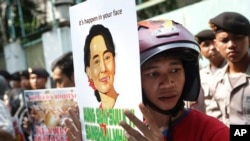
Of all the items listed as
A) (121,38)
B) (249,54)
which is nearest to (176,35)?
(121,38)

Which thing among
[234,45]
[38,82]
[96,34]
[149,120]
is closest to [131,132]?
[149,120]

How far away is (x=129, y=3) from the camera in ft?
4.71

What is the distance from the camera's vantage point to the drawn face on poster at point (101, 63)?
5.06ft

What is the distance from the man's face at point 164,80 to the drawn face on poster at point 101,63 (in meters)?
0.11

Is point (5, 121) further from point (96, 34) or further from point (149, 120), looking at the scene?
point (149, 120)

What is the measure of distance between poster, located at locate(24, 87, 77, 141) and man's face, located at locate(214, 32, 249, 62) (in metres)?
0.83

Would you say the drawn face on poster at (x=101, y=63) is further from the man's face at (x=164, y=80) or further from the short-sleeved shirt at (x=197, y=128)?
the short-sleeved shirt at (x=197, y=128)

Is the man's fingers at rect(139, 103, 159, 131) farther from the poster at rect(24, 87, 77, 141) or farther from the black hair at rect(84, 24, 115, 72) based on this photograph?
the poster at rect(24, 87, 77, 141)

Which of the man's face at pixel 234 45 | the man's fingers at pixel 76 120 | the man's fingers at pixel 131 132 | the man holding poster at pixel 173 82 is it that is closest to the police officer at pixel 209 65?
the man's face at pixel 234 45

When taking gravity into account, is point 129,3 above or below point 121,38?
above

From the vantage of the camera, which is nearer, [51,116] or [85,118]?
[85,118]

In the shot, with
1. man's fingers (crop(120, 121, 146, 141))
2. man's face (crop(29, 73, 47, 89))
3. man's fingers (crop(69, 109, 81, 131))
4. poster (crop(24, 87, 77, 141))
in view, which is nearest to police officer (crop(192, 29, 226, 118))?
poster (crop(24, 87, 77, 141))

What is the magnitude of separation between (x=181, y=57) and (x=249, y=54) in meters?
1.12

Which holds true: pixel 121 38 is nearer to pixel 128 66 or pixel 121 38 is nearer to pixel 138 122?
pixel 128 66
